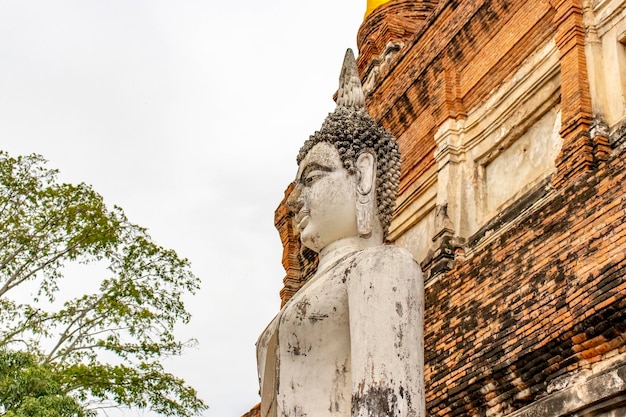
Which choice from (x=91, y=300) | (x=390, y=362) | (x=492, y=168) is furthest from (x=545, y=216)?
(x=91, y=300)

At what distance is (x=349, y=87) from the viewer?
438 cm

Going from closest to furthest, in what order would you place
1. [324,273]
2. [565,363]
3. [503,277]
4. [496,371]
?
[324,273] → [565,363] → [496,371] → [503,277]

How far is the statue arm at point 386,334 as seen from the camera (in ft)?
10.6

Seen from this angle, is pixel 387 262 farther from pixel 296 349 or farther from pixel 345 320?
pixel 296 349

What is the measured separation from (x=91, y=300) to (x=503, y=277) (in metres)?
6.94

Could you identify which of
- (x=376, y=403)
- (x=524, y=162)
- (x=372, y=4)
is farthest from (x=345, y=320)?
(x=372, y=4)

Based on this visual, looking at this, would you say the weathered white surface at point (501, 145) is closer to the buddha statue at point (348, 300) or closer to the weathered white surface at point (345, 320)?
the buddha statue at point (348, 300)

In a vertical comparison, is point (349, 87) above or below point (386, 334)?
above

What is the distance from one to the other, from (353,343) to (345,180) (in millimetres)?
836

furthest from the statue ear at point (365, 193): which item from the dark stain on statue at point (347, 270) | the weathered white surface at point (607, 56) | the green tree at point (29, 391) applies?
the green tree at point (29, 391)

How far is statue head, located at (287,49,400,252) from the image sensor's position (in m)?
3.95

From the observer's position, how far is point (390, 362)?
329 cm

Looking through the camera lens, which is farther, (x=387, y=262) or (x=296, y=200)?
(x=296, y=200)

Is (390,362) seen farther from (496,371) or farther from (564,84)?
(564,84)
